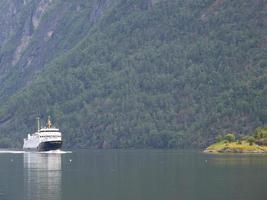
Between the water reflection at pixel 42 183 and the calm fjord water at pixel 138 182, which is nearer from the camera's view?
the calm fjord water at pixel 138 182

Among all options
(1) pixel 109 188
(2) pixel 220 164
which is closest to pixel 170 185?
(1) pixel 109 188

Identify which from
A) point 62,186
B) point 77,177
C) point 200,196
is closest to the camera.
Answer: point 200,196

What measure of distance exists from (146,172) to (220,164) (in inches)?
1079

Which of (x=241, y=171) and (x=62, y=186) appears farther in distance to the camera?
(x=241, y=171)

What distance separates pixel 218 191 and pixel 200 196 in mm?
6883

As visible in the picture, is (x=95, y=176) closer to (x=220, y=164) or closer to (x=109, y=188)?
(x=109, y=188)

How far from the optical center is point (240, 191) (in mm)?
131875

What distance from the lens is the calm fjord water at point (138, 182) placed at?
12950cm

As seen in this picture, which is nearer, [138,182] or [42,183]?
[138,182]

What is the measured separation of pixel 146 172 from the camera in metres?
172

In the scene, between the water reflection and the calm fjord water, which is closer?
the calm fjord water

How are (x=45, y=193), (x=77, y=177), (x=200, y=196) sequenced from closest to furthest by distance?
(x=200, y=196)
(x=45, y=193)
(x=77, y=177)

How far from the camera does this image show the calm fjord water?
129500mm

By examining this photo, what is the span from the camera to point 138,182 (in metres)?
149
